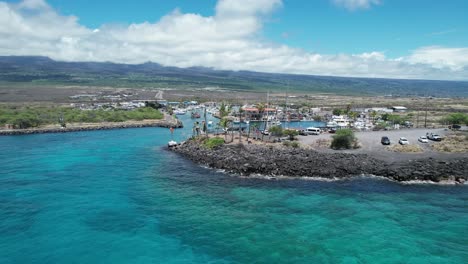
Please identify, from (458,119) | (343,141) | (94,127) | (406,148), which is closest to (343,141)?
(343,141)

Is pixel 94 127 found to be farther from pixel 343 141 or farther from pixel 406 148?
pixel 406 148

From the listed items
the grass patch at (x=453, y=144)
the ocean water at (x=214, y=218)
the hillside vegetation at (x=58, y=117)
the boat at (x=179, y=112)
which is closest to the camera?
the ocean water at (x=214, y=218)

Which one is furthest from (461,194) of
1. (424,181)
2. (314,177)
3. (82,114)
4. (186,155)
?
(82,114)

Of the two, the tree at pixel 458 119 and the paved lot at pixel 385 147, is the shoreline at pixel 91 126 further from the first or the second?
the tree at pixel 458 119

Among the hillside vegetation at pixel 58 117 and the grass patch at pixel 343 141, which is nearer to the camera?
the grass patch at pixel 343 141

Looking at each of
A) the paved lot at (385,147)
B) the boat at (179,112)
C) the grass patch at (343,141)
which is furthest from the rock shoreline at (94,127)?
the grass patch at (343,141)

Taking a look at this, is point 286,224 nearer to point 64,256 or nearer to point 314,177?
point 314,177
